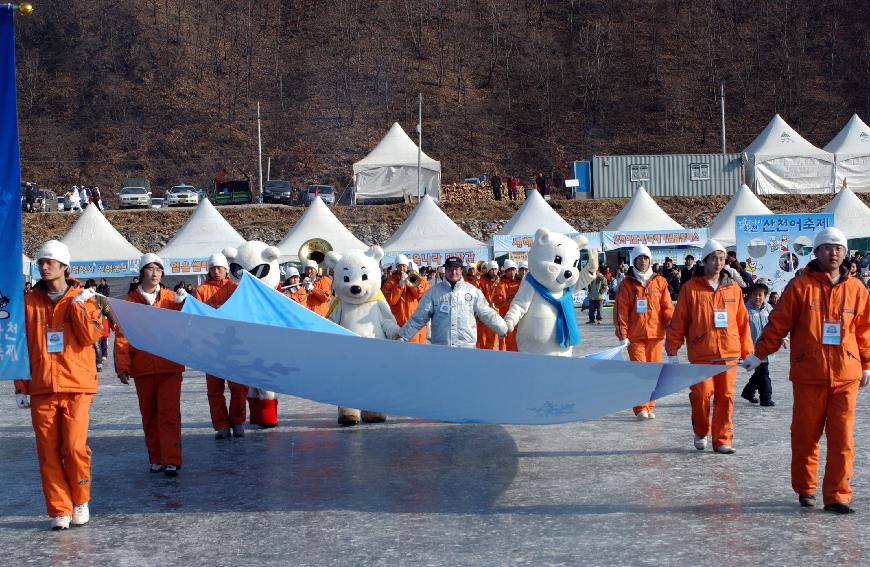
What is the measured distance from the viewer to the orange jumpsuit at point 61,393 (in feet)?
23.2

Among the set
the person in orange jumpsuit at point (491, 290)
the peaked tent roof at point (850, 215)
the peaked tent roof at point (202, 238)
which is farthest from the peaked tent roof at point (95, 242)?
the peaked tent roof at point (850, 215)

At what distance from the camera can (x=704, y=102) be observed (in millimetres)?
68875

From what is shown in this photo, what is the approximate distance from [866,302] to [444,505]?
3132 mm

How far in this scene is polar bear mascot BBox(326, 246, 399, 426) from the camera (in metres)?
11.3

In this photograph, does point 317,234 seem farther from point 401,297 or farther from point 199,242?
Answer: point 401,297

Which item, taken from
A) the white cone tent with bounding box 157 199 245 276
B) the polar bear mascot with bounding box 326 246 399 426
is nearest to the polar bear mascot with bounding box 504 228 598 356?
the polar bear mascot with bounding box 326 246 399 426

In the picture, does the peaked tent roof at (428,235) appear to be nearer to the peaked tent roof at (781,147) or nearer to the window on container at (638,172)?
the window on container at (638,172)

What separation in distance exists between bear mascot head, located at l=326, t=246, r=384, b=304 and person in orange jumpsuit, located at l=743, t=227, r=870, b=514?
4.94 m

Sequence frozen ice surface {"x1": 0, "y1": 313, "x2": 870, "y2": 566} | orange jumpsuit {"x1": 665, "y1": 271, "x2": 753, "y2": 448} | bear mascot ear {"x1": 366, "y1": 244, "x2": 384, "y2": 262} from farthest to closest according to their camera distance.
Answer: bear mascot ear {"x1": 366, "y1": 244, "x2": 384, "y2": 262}
orange jumpsuit {"x1": 665, "y1": 271, "x2": 753, "y2": 448}
frozen ice surface {"x1": 0, "y1": 313, "x2": 870, "y2": 566}

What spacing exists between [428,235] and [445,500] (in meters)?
23.9

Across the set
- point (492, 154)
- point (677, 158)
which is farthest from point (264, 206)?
point (492, 154)

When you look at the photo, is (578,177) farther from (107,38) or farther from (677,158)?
(107,38)

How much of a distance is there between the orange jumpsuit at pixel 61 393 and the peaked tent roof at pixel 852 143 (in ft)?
140

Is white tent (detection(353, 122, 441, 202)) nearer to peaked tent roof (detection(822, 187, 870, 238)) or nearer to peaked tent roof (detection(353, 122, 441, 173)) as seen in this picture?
→ peaked tent roof (detection(353, 122, 441, 173))
